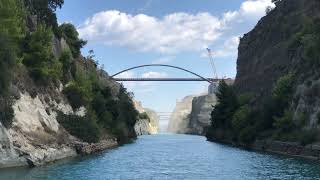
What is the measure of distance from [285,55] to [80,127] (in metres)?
49.4

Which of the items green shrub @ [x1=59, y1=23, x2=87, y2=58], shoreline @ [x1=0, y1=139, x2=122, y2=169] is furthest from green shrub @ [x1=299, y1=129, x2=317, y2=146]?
green shrub @ [x1=59, y1=23, x2=87, y2=58]

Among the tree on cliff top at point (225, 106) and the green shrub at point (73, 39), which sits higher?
the green shrub at point (73, 39)

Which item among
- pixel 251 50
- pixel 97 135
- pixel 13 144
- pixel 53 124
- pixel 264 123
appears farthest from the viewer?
pixel 251 50

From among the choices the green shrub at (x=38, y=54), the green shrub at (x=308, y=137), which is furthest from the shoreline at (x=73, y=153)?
the green shrub at (x=308, y=137)

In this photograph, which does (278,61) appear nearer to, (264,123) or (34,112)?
(264,123)

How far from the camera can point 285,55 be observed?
111500 millimetres

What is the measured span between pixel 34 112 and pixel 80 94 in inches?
1085

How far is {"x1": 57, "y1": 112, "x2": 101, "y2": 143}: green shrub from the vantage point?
75.6 metres

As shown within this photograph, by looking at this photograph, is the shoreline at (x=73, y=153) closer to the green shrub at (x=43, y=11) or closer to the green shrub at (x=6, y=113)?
the green shrub at (x=6, y=113)

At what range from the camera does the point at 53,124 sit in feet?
225

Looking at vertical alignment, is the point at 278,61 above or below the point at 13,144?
above

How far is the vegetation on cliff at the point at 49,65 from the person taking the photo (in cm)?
5584

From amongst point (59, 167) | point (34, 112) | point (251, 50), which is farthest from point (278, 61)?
point (59, 167)

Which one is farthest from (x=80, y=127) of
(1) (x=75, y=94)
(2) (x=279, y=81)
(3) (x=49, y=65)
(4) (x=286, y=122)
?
(2) (x=279, y=81)
